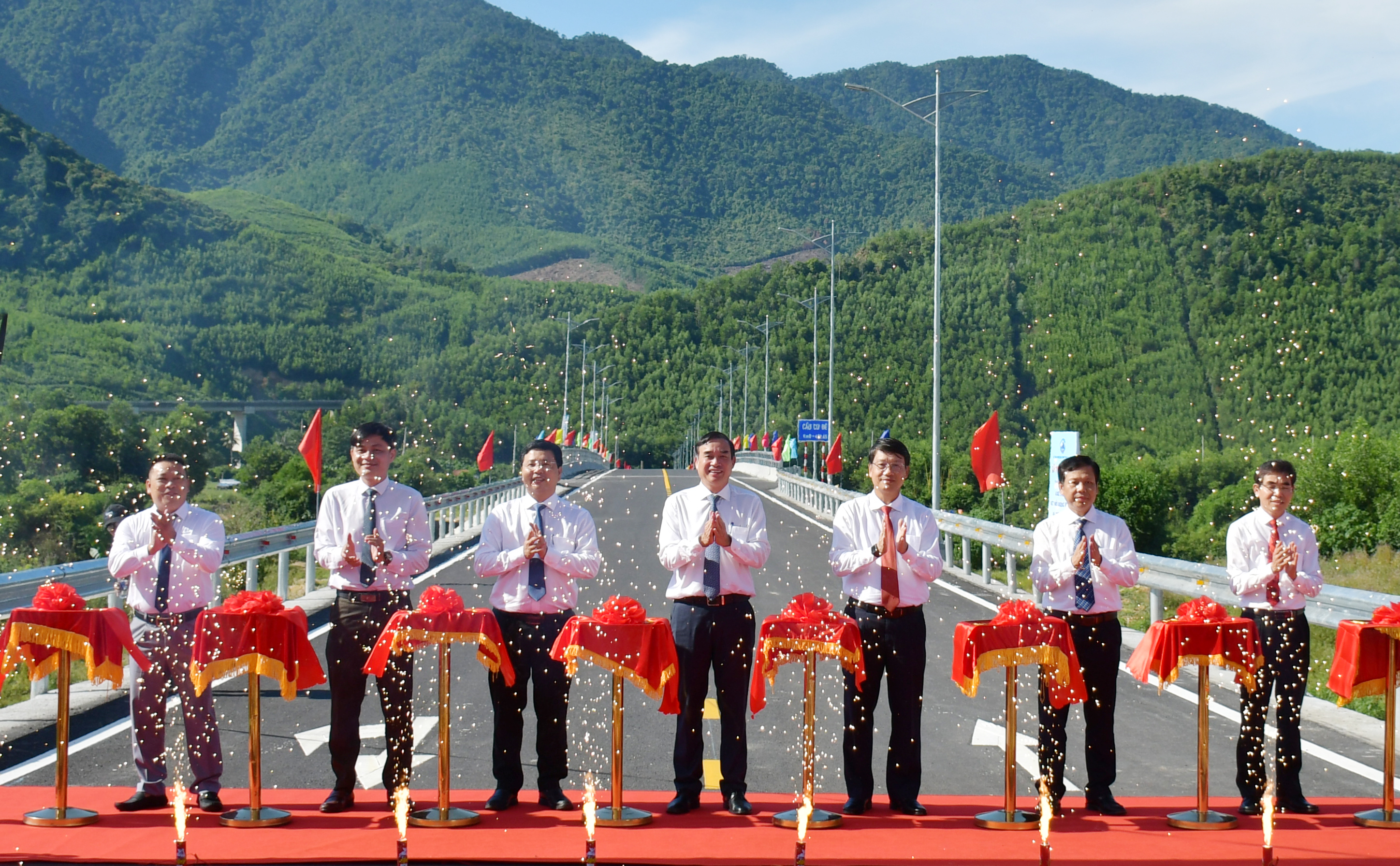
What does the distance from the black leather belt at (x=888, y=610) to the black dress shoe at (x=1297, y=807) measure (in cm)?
223

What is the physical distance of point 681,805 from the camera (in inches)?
270

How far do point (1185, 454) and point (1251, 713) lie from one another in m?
77.4

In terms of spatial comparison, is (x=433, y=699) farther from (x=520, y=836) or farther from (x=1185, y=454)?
(x=1185, y=454)

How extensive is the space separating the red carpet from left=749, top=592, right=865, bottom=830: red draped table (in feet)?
0.56

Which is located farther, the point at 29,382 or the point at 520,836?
the point at 29,382

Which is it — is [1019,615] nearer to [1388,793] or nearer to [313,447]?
[1388,793]

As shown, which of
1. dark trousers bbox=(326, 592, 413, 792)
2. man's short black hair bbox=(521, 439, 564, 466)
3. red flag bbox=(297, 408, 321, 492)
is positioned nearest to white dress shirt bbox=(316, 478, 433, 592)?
dark trousers bbox=(326, 592, 413, 792)

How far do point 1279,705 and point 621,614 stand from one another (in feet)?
11.7

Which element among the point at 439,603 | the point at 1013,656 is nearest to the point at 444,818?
the point at 439,603

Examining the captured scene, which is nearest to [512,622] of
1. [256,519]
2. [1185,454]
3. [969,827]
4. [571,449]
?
[969,827]

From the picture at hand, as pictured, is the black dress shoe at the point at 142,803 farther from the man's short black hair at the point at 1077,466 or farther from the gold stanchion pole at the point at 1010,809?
the man's short black hair at the point at 1077,466

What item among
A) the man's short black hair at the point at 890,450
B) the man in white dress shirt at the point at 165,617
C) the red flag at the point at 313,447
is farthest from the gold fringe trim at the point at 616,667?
the red flag at the point at 313,447

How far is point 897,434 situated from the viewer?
306 feet

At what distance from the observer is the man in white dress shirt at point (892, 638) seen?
6914mm
